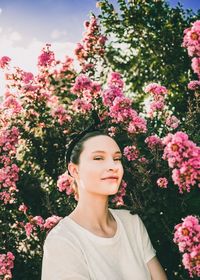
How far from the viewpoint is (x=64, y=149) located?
12.2ft

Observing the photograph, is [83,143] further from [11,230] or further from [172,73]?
[172,73]

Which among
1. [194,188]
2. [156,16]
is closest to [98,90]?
[194,188]

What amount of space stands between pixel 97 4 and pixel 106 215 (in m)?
4.42

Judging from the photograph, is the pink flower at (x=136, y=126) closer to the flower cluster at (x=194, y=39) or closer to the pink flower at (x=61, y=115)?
the flower cluster at (x=194, y=39)

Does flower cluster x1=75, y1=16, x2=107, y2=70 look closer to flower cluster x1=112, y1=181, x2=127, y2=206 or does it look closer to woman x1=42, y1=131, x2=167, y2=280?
flower cluster x1=112, y1=181, x2=127, y2=206

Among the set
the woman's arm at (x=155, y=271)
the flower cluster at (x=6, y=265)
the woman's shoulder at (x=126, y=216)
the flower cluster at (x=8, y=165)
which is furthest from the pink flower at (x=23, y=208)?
the woman's arm at (x=155, y=271)

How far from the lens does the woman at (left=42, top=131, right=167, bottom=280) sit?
60.4 inches

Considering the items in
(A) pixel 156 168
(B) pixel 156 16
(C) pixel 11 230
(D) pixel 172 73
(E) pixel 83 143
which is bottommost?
(C) pixel 11 230

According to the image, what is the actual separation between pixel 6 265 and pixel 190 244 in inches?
70.2

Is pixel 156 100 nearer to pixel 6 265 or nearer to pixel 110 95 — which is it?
pixel 110 95

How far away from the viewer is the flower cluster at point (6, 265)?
293 centimetres

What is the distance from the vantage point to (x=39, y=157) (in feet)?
12.3

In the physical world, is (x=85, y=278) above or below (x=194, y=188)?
below

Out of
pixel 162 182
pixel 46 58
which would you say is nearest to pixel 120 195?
pixel 162 182
